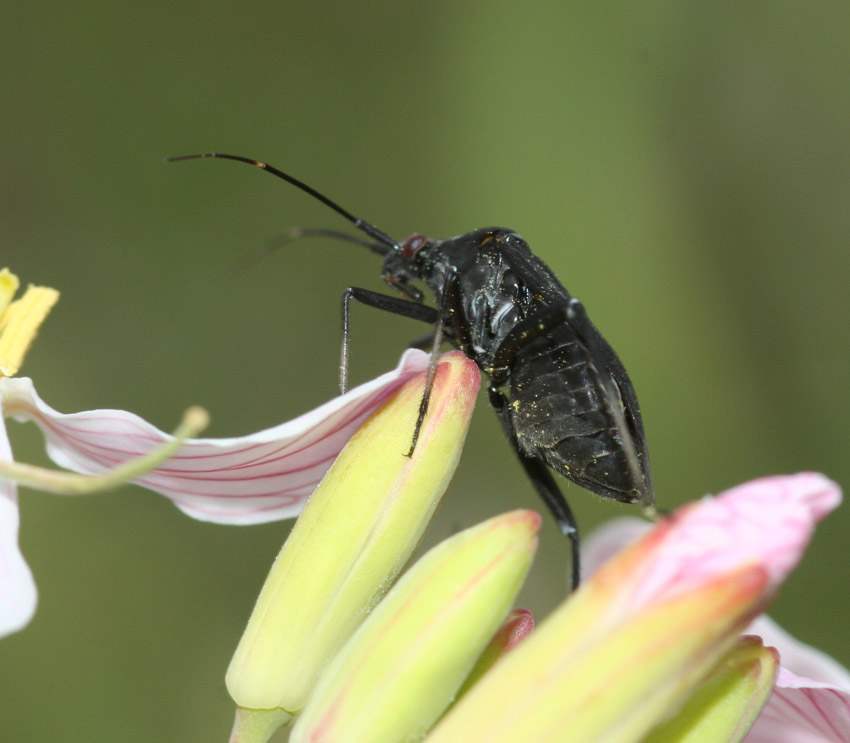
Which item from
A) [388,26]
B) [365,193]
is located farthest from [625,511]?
[388,26]

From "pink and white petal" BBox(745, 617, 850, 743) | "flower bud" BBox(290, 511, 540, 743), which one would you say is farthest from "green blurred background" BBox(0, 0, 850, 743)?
"flower bud" BBox(290, 511, 540, 743)

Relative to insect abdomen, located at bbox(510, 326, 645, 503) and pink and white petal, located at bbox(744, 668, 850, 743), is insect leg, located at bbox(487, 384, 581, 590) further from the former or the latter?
pink and white petal, located at bbox(744, 668, 850, 743)

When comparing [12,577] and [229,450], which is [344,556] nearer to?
[229,450]

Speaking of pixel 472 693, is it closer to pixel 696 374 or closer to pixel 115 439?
pixel 115 439

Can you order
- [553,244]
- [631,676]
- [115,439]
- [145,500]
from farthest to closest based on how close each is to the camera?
[553,244]
[145,500]
[115,439]
[631,676]

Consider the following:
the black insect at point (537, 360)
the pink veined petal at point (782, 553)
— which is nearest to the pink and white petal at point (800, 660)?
the pink veined petal at point (782, 553)

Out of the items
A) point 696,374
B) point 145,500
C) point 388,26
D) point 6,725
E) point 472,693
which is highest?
point 388,26

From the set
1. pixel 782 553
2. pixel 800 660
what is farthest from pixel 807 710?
pixel 782 553
